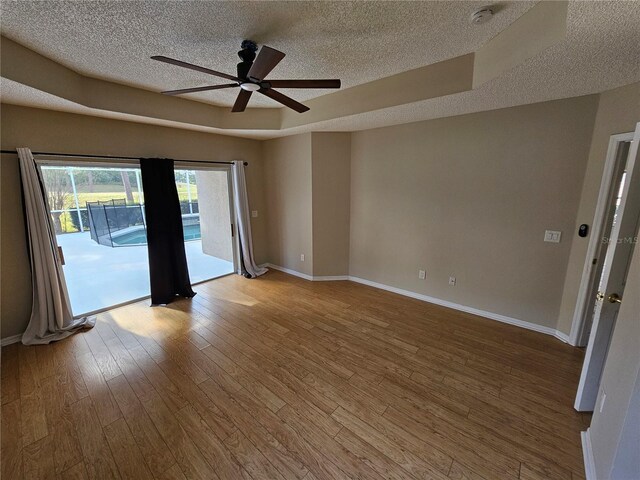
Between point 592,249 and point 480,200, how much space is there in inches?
42.6

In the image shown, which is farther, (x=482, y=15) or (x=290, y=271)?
(x=290, y=271)

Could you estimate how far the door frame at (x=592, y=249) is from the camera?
221 cm

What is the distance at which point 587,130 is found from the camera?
7.93 feet

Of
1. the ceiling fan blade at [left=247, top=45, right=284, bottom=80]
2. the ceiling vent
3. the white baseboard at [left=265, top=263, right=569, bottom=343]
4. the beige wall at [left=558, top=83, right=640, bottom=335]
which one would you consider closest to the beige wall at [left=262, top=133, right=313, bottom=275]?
the white baseboard at [left=265, top=263, right=569, bottom=343]

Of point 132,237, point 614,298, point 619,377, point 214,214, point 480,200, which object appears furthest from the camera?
point 214,214

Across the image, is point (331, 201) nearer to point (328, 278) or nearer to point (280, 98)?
point (328, 278)

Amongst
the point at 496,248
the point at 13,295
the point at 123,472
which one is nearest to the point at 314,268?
the point at 496,248

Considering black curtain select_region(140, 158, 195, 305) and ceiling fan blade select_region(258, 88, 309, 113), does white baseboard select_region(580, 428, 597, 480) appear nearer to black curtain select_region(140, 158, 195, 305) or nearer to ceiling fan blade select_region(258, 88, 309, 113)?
ceiling fan blade select_region(258, 88, 309, 113)

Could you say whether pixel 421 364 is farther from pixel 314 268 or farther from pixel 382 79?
pixel 382 79

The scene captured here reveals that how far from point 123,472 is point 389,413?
171 centimetres

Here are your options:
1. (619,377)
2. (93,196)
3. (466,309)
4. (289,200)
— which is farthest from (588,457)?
(93,196)

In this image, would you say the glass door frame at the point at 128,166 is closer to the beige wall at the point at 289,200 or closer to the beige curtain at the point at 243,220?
the beige curtain at the point at 243,220

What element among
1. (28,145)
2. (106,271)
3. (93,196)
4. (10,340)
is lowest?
(10,340)

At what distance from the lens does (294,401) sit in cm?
199
